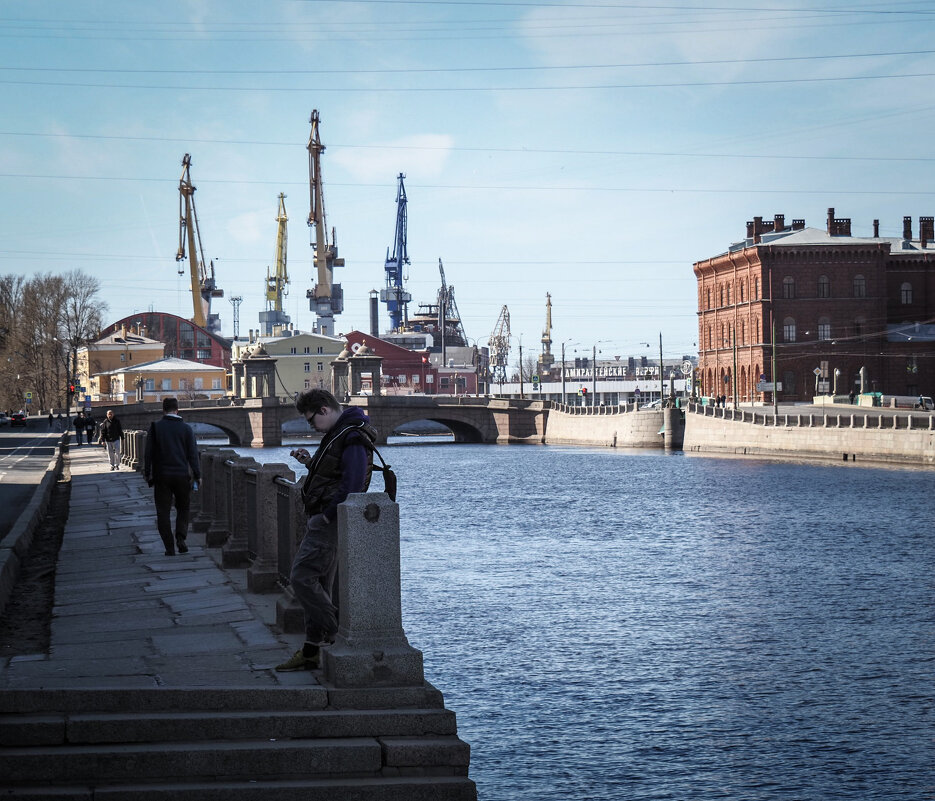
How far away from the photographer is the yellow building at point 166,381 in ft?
407

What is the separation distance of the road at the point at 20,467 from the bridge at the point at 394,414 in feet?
67.2

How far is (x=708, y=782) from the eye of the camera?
36.7 ft

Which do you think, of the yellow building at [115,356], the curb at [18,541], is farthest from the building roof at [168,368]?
the curb at [18,541]

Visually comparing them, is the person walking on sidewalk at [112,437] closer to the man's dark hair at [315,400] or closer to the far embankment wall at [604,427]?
the man's dark hair at [315,400]

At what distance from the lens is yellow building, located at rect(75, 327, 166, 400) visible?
133750mm

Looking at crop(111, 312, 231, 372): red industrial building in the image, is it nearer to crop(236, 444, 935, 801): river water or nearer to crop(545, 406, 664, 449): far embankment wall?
crop(545, 406, 664, 449): far embankment wall

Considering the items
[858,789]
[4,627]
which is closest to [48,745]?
[4,627]

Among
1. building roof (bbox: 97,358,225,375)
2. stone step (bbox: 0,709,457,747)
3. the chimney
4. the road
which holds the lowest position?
the road

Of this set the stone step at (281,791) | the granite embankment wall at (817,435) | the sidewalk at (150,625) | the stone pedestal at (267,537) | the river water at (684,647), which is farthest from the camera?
the granite embankment wall at (817,435)

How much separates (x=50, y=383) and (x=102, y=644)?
104047mm

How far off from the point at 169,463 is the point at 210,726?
308 inches

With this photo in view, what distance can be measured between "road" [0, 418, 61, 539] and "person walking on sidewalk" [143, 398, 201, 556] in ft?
16.9

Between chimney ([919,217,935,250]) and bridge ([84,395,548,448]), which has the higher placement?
chimney ([919,217,935,250])

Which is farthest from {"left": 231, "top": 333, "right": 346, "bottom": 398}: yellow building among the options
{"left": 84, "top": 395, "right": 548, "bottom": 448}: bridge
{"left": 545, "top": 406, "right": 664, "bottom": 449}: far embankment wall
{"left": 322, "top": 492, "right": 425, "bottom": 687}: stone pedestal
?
{"left": 322, "top": 492, "right": 425, "bottom": 687}: stone pedestal
